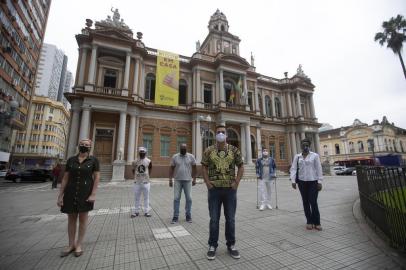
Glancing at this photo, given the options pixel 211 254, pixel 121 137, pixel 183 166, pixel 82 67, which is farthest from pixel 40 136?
pixel 211 254

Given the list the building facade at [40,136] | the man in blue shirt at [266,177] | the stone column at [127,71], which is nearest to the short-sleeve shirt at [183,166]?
the man in blue shirt at [266,177]

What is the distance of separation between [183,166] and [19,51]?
3514 cm

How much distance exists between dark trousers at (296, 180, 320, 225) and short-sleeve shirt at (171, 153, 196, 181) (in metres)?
2.66

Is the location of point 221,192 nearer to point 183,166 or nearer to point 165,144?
point 183,166

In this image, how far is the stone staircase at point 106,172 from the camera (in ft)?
53.8

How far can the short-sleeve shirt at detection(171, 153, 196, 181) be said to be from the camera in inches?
198

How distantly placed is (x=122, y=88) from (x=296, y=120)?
22.8m

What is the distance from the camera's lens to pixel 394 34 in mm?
21516

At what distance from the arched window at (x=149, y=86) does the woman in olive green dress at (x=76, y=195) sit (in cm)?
1894

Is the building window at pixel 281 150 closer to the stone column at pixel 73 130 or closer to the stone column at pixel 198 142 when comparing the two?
the stone column at pixel 198 142

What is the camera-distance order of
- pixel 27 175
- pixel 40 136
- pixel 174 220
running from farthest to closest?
pixel 40 136, pixel 27 175, pixel 174 220

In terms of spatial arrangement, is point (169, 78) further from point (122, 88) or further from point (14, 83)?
point (14, 83)

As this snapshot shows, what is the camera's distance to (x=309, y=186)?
167 inches

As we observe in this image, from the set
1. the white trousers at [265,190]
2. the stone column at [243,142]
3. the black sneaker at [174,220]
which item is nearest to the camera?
the black sneaker at [174,220]
